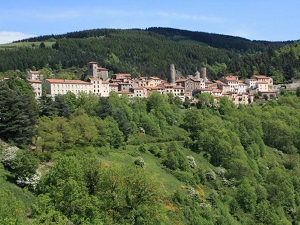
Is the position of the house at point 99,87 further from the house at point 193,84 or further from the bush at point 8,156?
the bush at point 8,156

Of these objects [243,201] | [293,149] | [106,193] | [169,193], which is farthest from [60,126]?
[293,149]

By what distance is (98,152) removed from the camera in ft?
194

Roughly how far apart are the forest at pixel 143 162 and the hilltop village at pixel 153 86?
1123 centimetres

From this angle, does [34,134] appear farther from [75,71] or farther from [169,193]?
[75,71]

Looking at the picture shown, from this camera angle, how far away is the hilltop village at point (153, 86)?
98312 mm

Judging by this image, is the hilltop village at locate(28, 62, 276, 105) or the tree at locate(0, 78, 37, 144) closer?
the tree at locate(0, 78, 37, 144)

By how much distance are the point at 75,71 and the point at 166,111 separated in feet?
265

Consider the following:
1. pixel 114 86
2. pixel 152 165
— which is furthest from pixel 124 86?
pixel 152 165

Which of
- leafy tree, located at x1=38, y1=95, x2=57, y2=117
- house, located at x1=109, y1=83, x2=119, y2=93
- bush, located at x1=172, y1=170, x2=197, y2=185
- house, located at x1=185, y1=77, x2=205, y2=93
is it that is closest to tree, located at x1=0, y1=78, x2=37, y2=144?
leafy tree, located at x1=38, y1=95, x2=57, y2=117

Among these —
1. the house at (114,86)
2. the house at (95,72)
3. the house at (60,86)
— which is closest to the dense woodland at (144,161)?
the house at (60,86)

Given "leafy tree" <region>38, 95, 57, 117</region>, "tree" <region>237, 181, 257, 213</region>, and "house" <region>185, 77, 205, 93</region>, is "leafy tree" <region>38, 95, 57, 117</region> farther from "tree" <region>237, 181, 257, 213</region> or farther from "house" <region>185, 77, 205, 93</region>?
"house" <region>185, 77, 205, 93</region>

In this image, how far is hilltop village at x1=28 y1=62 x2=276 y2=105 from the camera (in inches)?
3871

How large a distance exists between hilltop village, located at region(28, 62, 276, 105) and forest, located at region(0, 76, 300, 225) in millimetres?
11234

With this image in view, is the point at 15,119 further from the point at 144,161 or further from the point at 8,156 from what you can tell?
the point at 144,161
